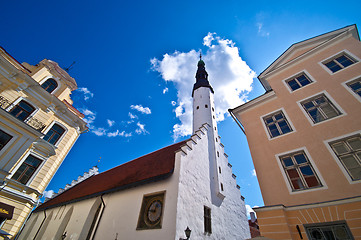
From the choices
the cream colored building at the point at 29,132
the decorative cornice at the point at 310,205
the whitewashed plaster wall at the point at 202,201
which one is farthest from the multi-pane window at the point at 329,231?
the cream colored building at the point at 29,132

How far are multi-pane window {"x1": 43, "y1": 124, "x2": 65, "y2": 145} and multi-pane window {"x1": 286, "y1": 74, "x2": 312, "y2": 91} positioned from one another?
18780mm

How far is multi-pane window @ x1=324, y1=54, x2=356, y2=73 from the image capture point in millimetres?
7975

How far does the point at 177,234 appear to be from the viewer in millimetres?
7371

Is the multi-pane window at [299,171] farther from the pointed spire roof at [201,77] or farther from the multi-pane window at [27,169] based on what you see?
the multi-pane window at [27,169]

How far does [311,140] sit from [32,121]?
18.8 meters

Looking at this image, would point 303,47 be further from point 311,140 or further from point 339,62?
point 311,140

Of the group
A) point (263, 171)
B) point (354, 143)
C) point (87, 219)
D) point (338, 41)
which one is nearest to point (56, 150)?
point (87, 219)

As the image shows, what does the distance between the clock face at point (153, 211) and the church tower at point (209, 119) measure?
459cm

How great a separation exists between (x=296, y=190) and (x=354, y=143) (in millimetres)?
2849

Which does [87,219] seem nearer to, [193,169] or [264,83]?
[193,169]

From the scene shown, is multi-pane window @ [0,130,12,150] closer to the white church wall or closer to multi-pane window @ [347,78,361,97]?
the white church wall

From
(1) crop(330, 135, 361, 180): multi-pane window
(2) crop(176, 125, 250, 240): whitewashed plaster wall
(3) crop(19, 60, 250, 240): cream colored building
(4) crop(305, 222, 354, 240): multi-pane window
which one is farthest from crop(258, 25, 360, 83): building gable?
(4) crop(305, 222, 354, 240): multi-pane window

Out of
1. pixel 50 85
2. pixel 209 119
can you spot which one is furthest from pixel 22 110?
pixel 209 119

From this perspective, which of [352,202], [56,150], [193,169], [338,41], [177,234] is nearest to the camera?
[352,202]
